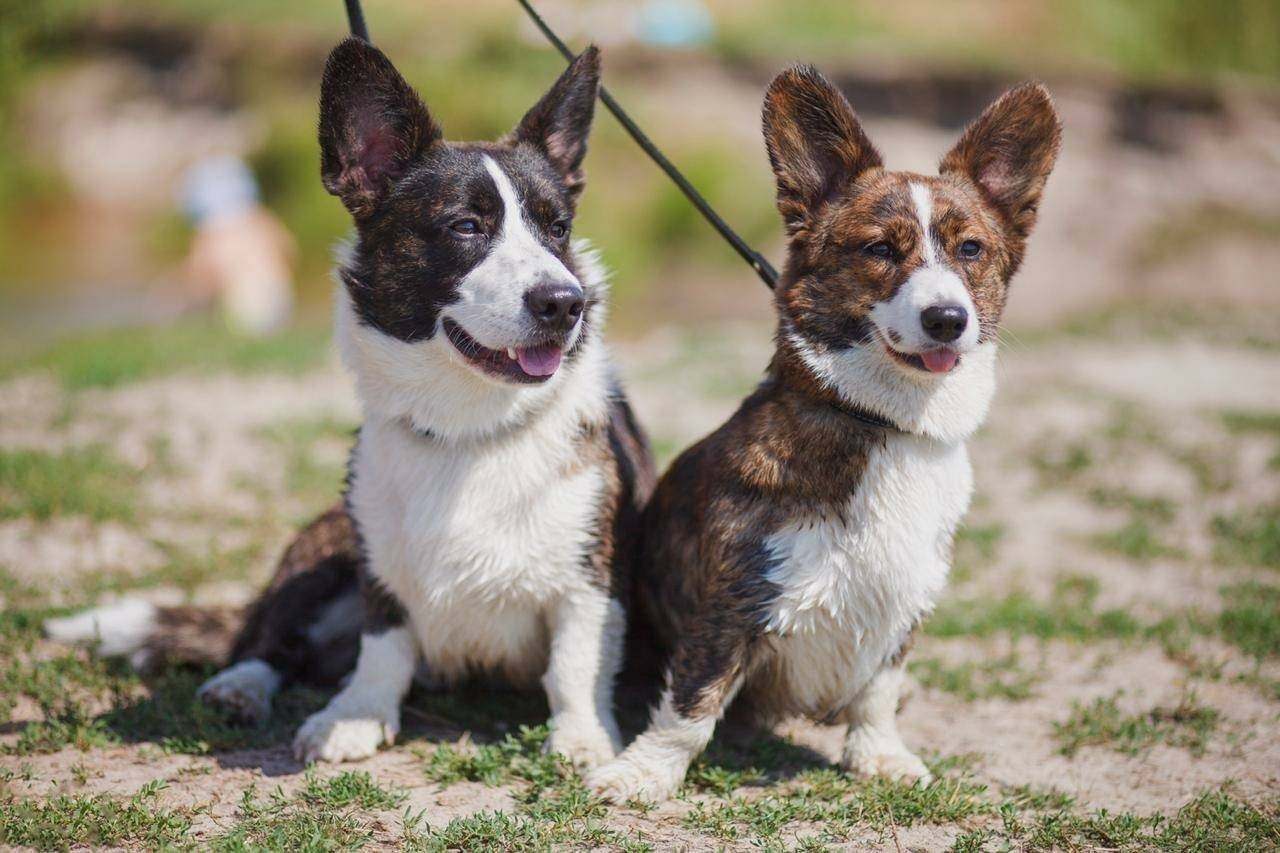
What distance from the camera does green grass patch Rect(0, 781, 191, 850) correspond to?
8.87 ft

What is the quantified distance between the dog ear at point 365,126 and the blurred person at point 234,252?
7376 millimetres

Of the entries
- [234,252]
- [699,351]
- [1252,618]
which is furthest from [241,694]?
[234,252]

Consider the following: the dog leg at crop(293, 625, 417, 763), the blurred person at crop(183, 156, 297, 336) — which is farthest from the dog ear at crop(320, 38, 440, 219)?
the blurred person at crop(183, 156, 297, 336)

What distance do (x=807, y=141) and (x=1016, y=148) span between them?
0.60m

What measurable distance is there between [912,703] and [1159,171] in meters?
14.4

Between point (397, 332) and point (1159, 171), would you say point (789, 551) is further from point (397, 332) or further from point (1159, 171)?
point (1159, 171)

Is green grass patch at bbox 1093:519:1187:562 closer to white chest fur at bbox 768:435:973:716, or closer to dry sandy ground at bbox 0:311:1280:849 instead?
dry sandy ground at bbox 0:311:1280:849

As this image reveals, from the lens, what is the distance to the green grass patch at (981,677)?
13.3 ft

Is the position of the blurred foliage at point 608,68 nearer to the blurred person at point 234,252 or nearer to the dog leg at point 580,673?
the blurred person at point 234,252

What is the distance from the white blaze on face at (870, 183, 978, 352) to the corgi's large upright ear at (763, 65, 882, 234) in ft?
1.03

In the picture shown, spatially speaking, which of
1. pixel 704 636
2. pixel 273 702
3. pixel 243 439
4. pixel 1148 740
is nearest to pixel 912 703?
pixel 1148 740

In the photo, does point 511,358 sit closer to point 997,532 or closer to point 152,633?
point 152,633

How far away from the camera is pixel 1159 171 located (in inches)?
630

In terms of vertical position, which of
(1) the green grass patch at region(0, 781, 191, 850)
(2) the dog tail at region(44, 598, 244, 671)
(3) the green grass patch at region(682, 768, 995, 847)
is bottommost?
(3) the green grass patch at region(682, 768, 995, 847)
